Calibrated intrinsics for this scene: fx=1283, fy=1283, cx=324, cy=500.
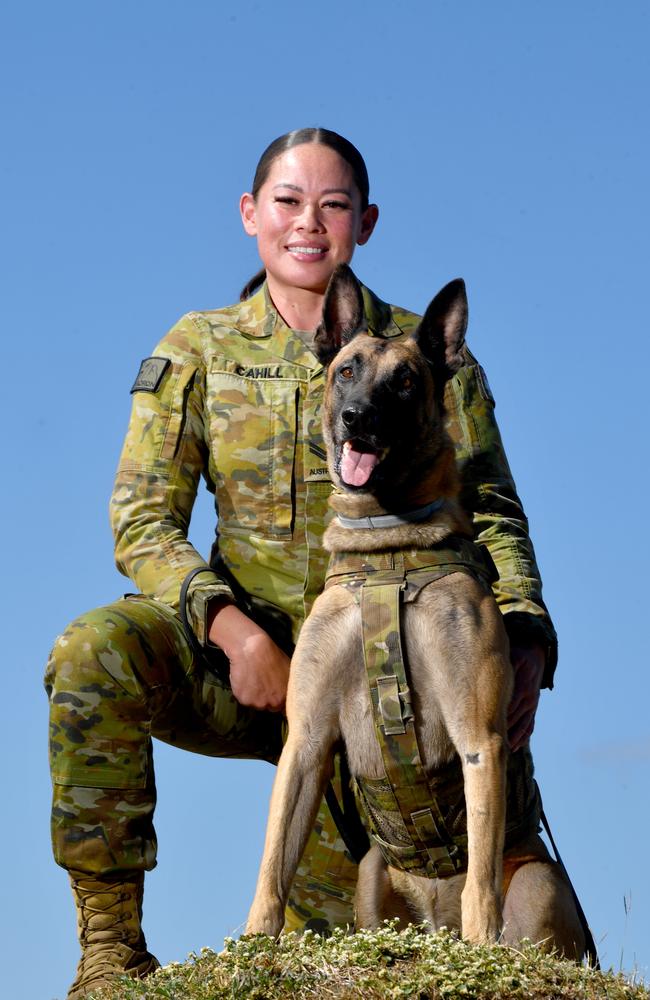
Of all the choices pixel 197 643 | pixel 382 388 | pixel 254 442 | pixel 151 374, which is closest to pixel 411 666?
pixel 382 388

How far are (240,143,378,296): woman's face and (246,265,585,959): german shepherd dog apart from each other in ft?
3.78

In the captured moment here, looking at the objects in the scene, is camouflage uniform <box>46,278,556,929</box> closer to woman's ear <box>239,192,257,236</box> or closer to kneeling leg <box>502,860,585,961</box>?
woman's ear <box>239,192,257,236</box>

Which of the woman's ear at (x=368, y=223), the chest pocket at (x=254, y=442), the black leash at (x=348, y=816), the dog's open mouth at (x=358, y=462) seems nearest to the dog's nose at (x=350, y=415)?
the dog's open mouth at (x=358, y=462)

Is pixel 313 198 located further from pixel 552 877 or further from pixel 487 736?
pixel 552 877

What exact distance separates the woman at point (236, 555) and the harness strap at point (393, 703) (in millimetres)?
649

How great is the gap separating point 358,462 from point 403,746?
3.84ft

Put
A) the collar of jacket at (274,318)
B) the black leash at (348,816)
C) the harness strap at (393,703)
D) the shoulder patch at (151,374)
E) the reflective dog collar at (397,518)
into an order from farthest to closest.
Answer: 1. the collar of jacket at (274,318)
2. the shoulder patch at (151,374)
3. the black leash at (348,816)
4. the reflective dog collar at (397,518)
5. the harness strap at (393,703)

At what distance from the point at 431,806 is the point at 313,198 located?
10.6ft

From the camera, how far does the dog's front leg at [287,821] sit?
477cm

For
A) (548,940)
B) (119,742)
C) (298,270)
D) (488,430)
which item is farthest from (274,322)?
(548,940)

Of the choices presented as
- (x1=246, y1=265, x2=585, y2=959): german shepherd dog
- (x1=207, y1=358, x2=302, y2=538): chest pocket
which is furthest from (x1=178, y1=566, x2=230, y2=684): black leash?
(x1=246, y1=265, x2=585, y2=959): german shepherd dog

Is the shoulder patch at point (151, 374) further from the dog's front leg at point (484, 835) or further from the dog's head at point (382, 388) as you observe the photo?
the dog's front leg at point (484, 835)

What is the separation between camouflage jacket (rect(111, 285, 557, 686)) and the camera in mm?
6359

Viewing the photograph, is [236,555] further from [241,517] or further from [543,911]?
[543,911]
